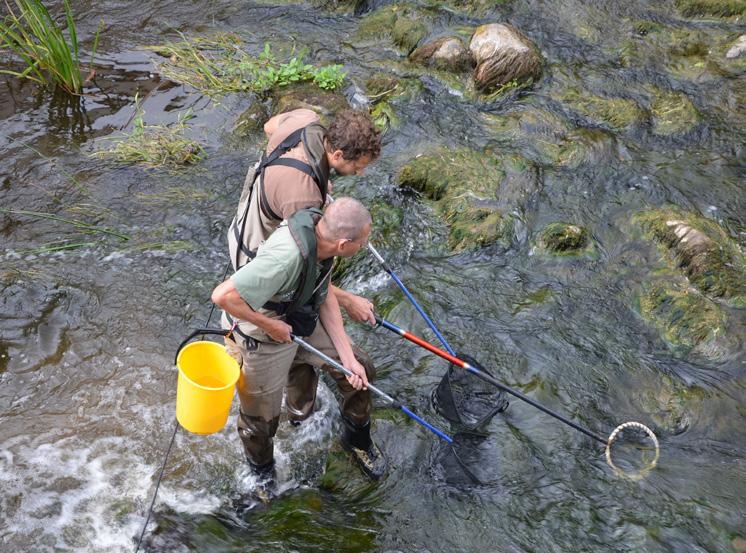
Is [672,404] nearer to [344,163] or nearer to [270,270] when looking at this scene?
[344,163]

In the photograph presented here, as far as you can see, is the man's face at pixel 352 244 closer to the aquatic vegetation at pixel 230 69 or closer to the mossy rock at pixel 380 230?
the mossy rock at pixel 380 230

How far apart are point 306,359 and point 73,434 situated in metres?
1.97

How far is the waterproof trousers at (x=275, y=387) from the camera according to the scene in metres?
4.13

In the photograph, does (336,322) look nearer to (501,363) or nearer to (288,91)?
(501,363)

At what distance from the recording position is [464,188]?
7.21m

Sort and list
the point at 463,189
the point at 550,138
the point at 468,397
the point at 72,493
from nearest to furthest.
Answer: the point at 72,493, the point at 468,397, the point at 463,189, the point at 550,138

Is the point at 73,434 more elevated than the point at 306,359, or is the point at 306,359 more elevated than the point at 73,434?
the point at 306,359

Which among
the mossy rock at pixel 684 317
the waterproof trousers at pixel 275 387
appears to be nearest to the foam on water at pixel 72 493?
the waterproof trousers at pixel 275 387

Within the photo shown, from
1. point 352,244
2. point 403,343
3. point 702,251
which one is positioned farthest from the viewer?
point 702,251

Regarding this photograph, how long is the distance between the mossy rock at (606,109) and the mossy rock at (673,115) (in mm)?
196

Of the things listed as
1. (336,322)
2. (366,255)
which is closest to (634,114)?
(366,255)

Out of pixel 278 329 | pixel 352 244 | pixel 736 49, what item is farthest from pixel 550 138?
pixel 278 329

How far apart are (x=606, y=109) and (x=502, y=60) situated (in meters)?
1.40

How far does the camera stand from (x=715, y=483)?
4715mm
